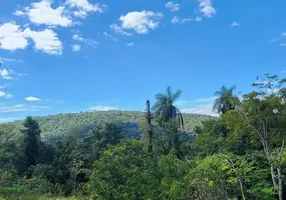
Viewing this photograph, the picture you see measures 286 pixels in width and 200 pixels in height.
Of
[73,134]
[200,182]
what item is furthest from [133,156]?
[73,134]

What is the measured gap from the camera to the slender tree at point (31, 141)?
36.7 meters

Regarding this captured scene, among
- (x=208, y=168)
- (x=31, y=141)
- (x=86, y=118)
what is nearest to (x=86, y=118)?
(x=86, y=118)

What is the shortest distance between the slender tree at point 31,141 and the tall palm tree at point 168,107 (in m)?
13.7

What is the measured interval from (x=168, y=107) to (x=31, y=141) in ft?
51.7

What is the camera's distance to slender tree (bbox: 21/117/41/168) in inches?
1443

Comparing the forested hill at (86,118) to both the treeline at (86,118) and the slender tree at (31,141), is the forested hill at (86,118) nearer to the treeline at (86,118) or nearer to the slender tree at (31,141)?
the treeline at (86,118)

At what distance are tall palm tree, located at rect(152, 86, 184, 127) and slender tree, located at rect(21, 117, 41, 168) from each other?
45.1 ft

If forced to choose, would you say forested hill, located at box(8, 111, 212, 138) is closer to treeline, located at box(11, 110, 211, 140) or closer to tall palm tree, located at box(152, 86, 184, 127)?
treeline, located at box(11, 110, 211, 140)

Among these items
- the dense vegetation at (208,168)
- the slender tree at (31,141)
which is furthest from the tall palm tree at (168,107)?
the slender tree at (31,141)

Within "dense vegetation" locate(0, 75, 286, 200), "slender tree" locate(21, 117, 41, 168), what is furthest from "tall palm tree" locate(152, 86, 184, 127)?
"slender tree" locate(21, 117, 41, 168)

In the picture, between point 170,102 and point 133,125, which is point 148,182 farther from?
point 133,125

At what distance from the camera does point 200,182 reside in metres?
13.1

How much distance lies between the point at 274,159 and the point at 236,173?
3133mm

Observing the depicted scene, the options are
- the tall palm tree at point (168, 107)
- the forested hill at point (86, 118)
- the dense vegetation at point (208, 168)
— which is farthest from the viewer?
the forested hill at point (86, 118)
